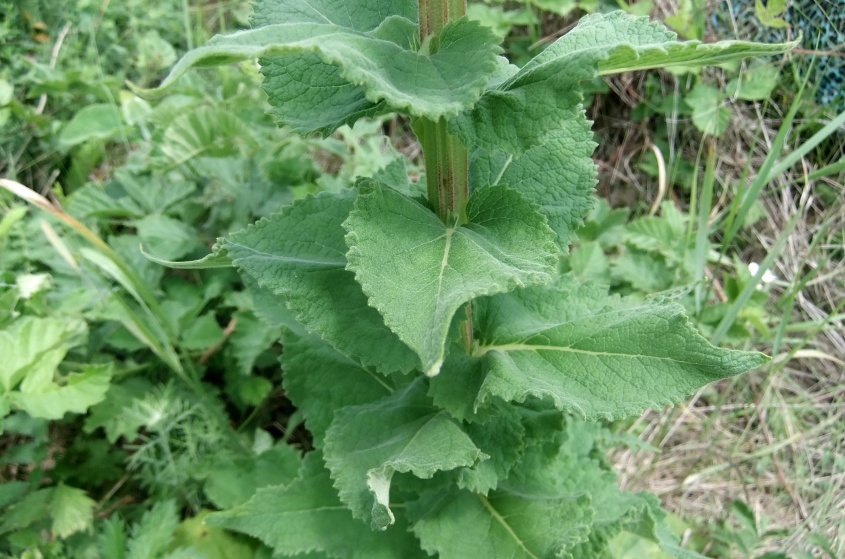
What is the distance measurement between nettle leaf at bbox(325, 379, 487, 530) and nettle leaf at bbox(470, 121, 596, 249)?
43 cm

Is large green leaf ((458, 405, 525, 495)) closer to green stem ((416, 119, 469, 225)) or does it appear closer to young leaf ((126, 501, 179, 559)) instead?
green stem ((416, 119, 469, 225))

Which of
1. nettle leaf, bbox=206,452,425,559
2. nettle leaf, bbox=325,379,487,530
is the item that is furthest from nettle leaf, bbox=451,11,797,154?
nettle leaf, bbox=206,452,425,559

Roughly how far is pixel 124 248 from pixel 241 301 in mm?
580

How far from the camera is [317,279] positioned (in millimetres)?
1199

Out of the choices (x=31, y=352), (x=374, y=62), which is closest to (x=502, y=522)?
(x=374, y=62)

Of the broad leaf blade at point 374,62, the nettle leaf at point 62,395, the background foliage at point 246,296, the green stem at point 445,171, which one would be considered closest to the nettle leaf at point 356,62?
the broad leaf blade at point 374,62

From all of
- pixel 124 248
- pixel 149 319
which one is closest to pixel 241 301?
pixel 149 319

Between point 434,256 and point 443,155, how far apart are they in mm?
192

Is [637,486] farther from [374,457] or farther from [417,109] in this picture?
[417,109]

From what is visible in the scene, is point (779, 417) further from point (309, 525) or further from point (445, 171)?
point (445, 171)

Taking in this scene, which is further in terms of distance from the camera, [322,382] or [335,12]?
[322,382]

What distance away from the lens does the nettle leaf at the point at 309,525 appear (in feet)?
5.17

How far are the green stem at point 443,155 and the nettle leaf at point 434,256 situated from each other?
0.03 meters

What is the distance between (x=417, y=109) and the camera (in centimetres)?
83
